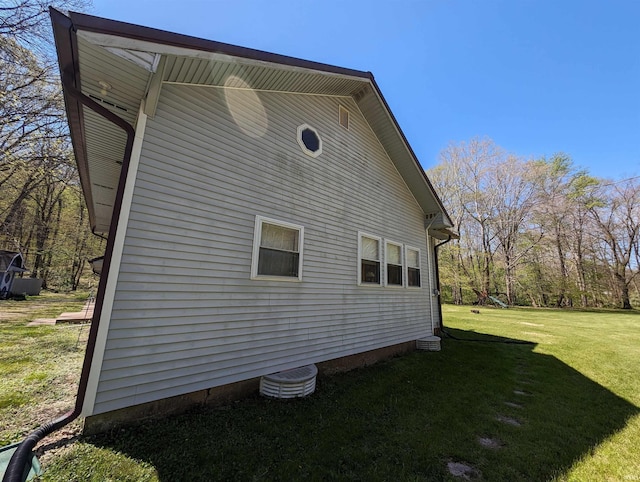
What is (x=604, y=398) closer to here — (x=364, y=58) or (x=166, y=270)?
(x=166, y=270)

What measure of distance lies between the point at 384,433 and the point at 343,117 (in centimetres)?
620

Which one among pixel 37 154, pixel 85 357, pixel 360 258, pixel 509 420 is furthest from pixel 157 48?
pixel 37 154

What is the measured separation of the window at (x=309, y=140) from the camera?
17.4ft

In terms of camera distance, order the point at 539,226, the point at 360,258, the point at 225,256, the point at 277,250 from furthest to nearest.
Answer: the point at 539,226
the point at 360,258
the point at 277,250
the point at 225,256

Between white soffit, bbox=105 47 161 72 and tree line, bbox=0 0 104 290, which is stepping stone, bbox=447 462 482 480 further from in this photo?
tree line, bbox=0 0 104 290

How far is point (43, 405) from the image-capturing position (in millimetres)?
3221

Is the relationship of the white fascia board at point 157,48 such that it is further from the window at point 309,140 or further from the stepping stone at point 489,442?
the stepping stone at point 489,442

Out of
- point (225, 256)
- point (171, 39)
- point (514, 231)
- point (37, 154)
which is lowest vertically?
point (225, 256)

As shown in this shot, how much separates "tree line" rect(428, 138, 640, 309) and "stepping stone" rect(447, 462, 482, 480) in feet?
79.7

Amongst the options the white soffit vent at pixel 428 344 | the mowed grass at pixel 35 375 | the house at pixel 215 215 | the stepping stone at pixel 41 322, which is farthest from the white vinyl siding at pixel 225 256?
the stepping stone at pixel 41 322

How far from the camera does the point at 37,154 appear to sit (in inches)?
488

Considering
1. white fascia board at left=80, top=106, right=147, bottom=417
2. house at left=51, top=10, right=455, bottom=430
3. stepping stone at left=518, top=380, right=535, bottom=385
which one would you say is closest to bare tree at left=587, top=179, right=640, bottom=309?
stepping stone at left=518, top=380, right=535, bottom=385

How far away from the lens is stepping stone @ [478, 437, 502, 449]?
10.1 feet

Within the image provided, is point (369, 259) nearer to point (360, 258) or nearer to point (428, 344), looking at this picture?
point (360, 258)
